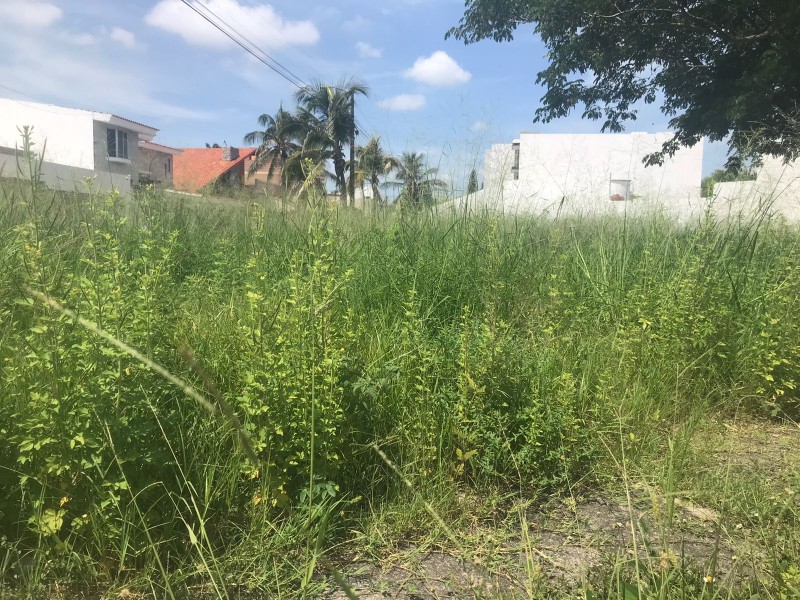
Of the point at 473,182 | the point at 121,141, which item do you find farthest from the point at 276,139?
the point at 473,182

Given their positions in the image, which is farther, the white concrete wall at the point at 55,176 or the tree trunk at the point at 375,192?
the tree trunk at the point at 375,192

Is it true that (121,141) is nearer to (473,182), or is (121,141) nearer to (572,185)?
(572,185)

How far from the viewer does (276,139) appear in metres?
30.0

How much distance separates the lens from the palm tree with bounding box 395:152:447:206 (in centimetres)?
489

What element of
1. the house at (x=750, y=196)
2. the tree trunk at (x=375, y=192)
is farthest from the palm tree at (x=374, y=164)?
the house at (x=750, y=196)

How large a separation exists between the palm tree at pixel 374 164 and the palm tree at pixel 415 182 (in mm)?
106

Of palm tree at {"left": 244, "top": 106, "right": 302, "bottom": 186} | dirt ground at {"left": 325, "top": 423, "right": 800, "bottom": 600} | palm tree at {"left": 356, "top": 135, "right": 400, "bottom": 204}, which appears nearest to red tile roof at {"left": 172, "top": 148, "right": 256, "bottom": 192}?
palm tree at {"left": 244, "top": 106, "right": 302, "bottom": 186}

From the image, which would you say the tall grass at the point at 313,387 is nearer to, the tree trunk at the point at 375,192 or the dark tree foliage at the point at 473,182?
the dark tree foliage at the point at 473,182

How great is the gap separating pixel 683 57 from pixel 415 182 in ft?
15.0

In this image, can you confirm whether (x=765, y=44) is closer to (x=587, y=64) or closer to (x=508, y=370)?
(x=587, y=64)

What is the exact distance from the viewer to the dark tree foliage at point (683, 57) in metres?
6.04

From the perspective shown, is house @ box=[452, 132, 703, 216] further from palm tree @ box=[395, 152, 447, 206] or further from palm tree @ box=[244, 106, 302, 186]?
palm tree @ box=[244, 106, 302, 186]

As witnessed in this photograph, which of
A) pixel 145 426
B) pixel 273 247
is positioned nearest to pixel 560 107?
pixel 273 247

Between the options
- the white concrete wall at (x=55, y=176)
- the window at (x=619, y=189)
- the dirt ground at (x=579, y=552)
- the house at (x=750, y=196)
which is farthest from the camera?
the window at (x=619, y=189)
